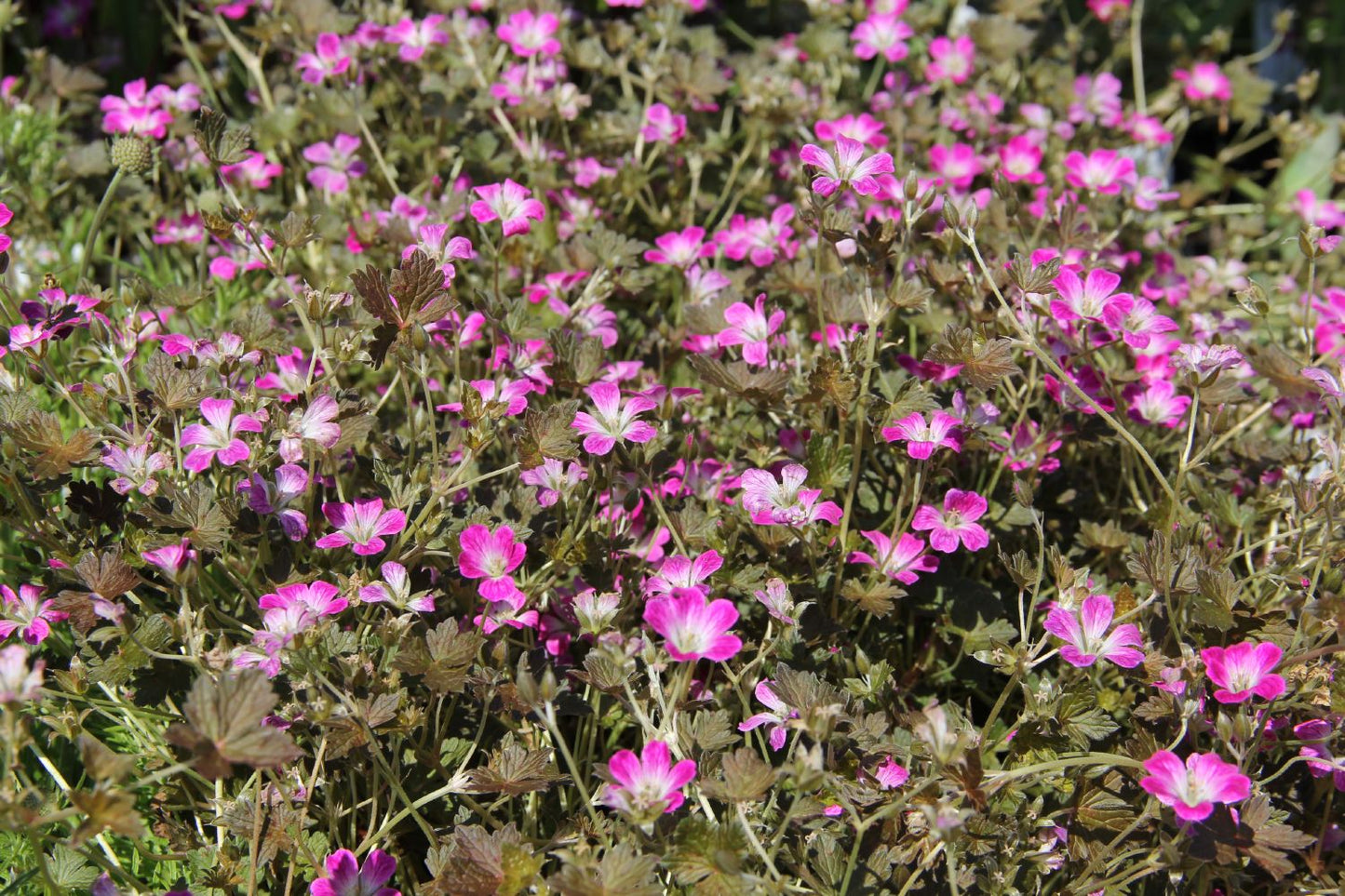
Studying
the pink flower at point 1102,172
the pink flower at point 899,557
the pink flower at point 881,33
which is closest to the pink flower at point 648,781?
the pink flower at point 899,557

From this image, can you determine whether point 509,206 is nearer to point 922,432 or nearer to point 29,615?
point 922,432

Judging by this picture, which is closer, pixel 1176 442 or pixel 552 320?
pixel 1176 442

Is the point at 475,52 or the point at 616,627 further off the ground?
the point at 475,52

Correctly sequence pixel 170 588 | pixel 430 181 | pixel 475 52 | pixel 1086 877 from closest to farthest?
pixel 1086 877
pixel 170 588
pixel 430 181
pixel 475 52

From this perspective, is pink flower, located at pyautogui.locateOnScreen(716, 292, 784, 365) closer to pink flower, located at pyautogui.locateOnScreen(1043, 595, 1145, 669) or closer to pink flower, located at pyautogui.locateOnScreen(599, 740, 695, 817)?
pink flower, located at pyautogui.locateOnScreen(1043, 595, 1145, 669)

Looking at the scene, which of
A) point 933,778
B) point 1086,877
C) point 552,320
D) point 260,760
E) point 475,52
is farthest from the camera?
point 475,52

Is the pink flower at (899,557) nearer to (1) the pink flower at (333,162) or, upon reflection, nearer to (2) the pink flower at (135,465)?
(2) the pink flower at (135,465)

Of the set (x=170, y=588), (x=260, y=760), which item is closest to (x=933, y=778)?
(x=260, y=760)

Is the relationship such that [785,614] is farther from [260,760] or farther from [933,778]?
[260,760]

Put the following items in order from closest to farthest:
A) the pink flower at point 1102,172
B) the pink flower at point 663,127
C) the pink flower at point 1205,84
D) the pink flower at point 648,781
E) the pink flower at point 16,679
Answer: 1. the pink flower at point 16,679
2. the pink flower at point 648,781
3. the pink flower at point 1102,172
4. the pink flower at point 663,127
5. the pink flower at point 1205,84
